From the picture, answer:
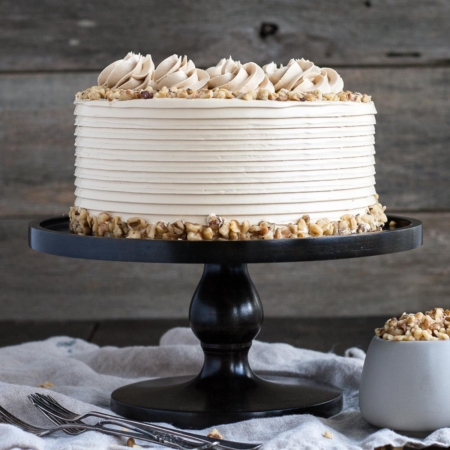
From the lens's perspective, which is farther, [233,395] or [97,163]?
[233,395]

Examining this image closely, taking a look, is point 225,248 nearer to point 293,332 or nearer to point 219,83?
point 219,83

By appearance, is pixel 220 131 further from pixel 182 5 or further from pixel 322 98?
pixel 182 5

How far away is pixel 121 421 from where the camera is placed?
1249mm

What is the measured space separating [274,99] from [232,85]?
0.07 meters

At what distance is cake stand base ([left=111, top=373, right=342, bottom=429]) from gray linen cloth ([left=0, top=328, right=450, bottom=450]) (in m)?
0.04

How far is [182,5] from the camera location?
94.3 inches

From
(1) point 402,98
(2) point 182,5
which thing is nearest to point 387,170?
(1) point 402,98

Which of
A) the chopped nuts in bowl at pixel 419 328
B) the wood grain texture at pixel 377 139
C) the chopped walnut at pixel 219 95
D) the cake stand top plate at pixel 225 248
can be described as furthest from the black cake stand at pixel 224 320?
the wood grain texture at pixel 377 139

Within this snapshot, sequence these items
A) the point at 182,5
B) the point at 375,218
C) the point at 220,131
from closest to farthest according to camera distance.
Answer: the point at 220,131
the point at 375,218
the point at 182,5

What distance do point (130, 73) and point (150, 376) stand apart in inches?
25.4

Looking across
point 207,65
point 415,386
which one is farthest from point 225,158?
point 207,65

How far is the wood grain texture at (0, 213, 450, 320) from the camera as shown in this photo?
2.52 metres

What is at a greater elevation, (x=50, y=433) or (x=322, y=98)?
(x=322, y=98)

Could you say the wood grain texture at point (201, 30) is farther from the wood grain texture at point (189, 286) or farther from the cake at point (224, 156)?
the cake at point (224, 156)
